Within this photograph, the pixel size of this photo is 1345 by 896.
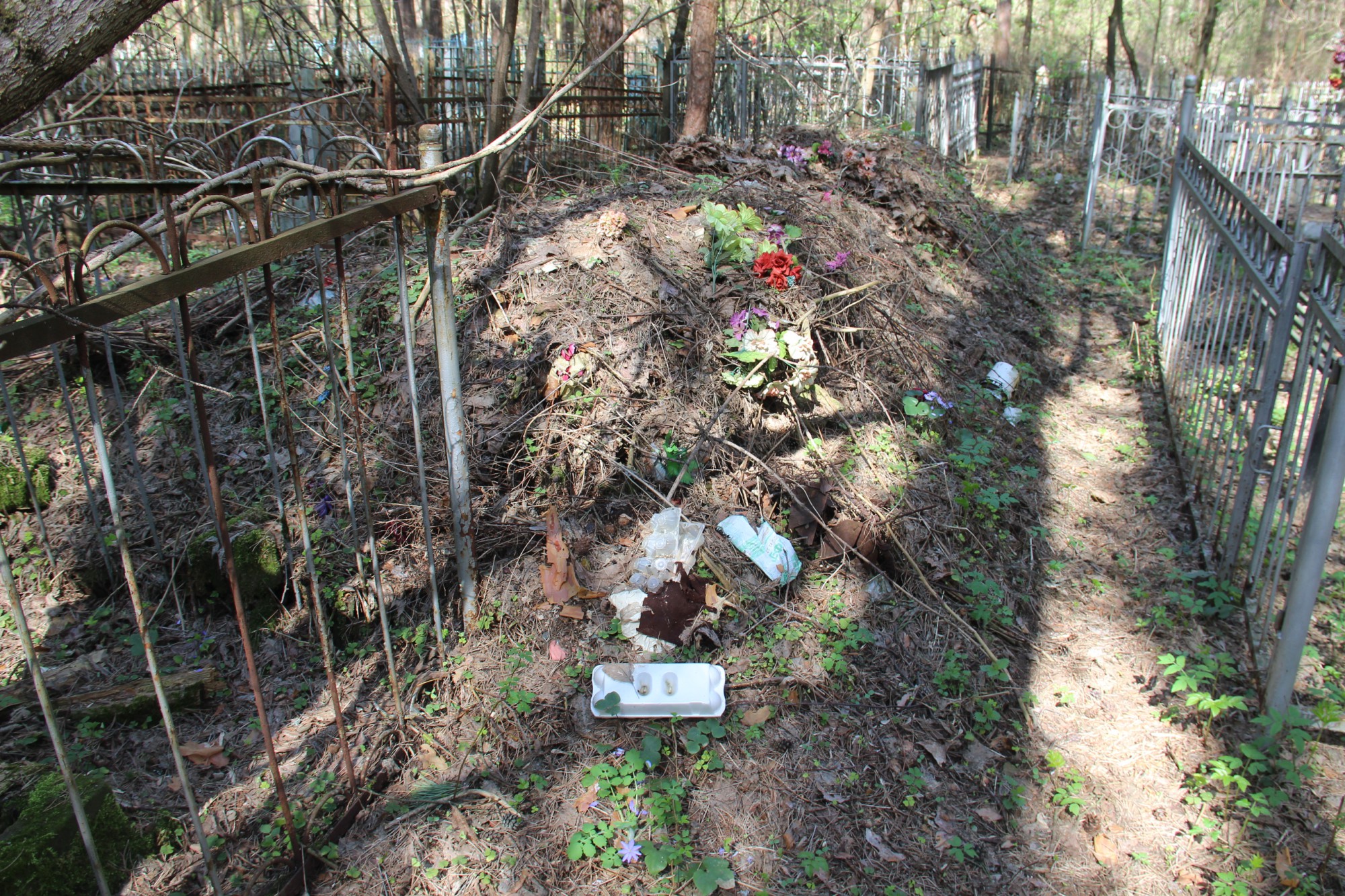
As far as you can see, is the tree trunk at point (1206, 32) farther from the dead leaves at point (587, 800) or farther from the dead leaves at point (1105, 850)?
the dead leaves at point (587, 800)

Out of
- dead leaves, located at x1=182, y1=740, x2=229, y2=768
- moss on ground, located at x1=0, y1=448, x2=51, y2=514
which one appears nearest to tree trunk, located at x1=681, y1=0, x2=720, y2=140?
moss on ground, located at x1=0, y1=448, x2=51, y2=514

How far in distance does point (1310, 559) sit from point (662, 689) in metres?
2.41

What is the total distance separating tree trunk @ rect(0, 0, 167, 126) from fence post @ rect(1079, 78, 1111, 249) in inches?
371

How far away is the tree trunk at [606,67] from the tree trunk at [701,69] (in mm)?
1031

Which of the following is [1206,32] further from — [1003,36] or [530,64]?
[530,64]

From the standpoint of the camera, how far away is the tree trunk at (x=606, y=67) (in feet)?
31.7

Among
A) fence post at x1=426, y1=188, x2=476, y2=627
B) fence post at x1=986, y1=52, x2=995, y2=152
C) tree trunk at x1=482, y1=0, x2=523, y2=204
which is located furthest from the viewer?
fence post at x1=986, y1=52, x2=995, y2=152

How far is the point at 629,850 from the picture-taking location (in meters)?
2.50

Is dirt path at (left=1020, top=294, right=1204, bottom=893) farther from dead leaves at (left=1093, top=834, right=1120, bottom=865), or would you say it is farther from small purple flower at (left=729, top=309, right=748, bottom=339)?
small purple flower at (left=729, top=309, right=748, bottom=339)

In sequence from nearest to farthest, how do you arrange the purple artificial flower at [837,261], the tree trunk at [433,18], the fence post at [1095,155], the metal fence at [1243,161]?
the purple artificial flower at [837,261] < the metal fence at [1243,161] < the fence post at [1095,155] < the tree trunk at [433,18]

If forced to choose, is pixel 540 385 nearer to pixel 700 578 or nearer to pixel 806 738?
pixel 700 578

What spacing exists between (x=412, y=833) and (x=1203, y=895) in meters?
2.50

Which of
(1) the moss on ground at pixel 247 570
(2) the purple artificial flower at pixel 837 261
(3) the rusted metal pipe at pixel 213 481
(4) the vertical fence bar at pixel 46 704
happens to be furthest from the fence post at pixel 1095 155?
(4) the vertical fence bar at pixel 46 704

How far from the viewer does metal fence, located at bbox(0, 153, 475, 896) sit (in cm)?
179
